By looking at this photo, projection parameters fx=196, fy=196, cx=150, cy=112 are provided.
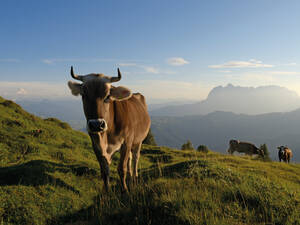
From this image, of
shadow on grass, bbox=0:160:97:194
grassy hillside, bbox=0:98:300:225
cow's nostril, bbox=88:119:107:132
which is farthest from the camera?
shadow on grass, bbox=0:160:97:194

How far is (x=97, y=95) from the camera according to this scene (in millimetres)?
5477

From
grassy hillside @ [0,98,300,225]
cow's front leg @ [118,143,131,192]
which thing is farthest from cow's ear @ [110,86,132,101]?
grassy hillside @ [0,98,300,225]

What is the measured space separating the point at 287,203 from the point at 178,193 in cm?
242

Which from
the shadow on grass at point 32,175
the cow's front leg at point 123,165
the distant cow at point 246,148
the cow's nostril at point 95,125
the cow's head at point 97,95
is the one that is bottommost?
the distant cow at point 246,148

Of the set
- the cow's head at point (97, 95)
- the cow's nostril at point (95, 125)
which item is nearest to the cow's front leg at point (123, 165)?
the cow's head at point (97, 95)

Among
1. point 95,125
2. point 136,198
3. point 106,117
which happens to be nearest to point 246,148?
point 136,198

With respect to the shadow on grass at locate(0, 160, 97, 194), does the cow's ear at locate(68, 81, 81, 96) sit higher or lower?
higher

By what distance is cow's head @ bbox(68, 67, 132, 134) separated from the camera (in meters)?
5.08

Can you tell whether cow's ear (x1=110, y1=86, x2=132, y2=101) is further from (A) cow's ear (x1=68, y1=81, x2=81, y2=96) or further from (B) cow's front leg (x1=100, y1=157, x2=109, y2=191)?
(B) cow's front leg (x1=100, y1=157, x2=109, y2=191)

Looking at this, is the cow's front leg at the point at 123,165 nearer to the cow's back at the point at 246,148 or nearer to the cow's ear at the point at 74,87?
the cow's ear at the point at 74,87

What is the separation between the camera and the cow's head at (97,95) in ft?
16.7

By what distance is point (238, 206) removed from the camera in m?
4.23

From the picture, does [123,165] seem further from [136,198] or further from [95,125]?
[95,125]

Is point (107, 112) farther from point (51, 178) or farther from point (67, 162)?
point (67, 162)
